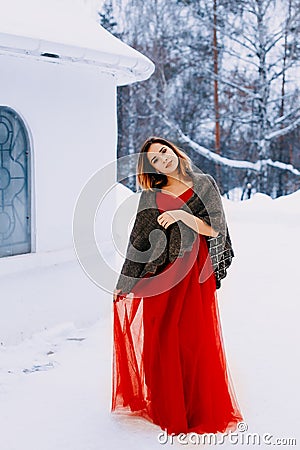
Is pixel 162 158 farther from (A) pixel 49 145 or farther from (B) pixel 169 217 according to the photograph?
(A) pixel 49 145

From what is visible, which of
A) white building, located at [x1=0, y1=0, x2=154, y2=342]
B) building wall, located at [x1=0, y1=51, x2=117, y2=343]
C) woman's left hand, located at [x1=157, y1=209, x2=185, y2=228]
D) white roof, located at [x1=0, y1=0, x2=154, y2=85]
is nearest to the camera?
woman's left hand, located at [x1=157, y1=209, x2=185, y2=228]

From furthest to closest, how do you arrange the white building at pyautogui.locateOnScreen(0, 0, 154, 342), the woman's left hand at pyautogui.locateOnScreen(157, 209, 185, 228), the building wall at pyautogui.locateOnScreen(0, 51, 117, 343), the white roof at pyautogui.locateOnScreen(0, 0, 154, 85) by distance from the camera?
the building wall at pyautogui.locateOnScreen(0, 51, 117, 343) < the white building at pyautogui.locateOnScreen(0, 0, 154, 342) < the white roof at pyautogui.locateOnScreen(0, 0, 154, 85) < the woman's left hand at pyautogui.locateOnScreen(157, 209, 185, 228)

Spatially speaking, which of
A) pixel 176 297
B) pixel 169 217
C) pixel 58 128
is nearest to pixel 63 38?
pixel 58 128

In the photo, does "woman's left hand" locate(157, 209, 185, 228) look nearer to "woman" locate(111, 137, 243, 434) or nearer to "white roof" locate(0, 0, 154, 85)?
"woman" locate(111, 137, 243, 434)

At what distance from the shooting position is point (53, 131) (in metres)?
5.16

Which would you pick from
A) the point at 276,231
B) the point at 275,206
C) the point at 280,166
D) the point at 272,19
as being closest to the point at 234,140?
the point at 280,166

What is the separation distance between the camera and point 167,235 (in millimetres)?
3332

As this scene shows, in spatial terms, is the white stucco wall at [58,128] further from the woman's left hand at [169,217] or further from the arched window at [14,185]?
the woman's left hand at [169,217]

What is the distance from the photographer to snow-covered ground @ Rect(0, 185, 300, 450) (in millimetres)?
3344

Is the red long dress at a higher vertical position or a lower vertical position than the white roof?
lower

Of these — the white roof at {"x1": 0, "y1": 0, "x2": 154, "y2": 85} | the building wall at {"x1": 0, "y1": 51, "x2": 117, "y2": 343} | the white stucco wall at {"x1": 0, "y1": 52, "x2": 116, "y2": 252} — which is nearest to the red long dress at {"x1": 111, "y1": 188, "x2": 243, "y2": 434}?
the white roof at {"x1": 0, "y1": 0, "x2": 154, "y2": 85}

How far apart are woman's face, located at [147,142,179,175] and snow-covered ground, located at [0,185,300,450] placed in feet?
4.43

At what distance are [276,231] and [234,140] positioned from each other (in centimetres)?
583

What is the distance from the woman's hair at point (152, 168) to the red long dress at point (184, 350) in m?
0.06
